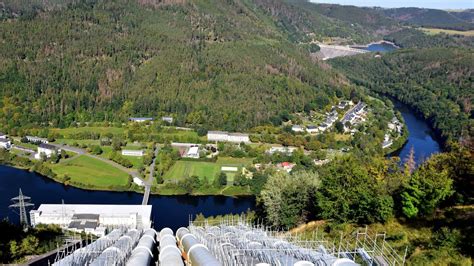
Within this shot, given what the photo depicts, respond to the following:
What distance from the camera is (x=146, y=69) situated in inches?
2072

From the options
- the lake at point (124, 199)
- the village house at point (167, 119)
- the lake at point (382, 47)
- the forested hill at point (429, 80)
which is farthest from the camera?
the lake at point (382, 47)

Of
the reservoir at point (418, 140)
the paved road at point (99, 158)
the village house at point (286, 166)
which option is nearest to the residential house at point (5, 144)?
the paved road at point (99, 158)

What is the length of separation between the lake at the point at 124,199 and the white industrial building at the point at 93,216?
2.83 metres

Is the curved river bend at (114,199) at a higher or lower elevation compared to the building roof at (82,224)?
lower

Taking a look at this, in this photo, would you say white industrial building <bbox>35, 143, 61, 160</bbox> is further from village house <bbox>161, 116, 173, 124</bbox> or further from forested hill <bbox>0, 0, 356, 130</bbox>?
village house <bbox>161, 116, 173, 124</bbox>

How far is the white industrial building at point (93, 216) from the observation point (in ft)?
65.1

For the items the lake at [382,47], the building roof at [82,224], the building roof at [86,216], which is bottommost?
the building roof at [82,224]

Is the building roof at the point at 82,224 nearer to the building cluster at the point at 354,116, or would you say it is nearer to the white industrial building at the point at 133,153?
the white industrial building at the point at 133,153

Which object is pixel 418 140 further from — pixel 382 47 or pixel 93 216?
pixel 382 47

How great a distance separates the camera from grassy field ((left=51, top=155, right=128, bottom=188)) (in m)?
28.8

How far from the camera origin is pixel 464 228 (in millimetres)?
11195

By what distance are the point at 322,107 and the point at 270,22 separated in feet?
145

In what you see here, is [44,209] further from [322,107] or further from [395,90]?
[395,90]

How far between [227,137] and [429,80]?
37.8 m
